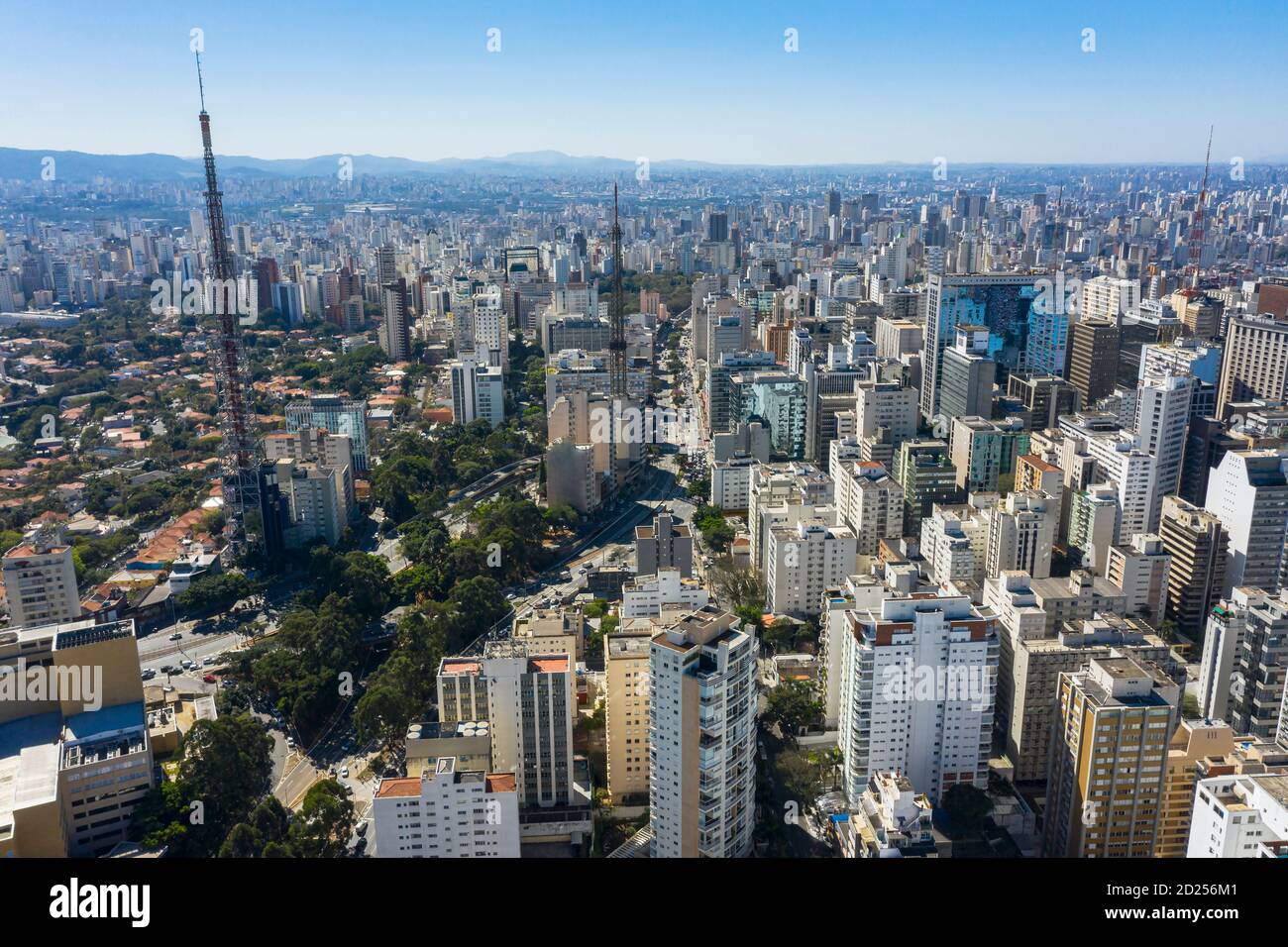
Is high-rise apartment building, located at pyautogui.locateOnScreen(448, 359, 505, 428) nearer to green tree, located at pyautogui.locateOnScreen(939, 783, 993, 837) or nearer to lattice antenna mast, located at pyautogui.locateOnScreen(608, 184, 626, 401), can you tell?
lattice antenna mast, located at pyautogui.locateOnScreen(608, 184, 626, 401)

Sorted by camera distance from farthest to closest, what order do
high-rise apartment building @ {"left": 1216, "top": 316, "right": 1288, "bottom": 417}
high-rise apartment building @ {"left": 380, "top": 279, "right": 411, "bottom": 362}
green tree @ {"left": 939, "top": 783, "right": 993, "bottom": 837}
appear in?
high-rise apartment building @ {"left": 380, "top": 279, "right": 411, "bottom": 362} → high-rise apartment building @ {"left": 1216, "top": 316, "right": 1288, "bottom": 417} → green tree @ {"left": 939, "top": 783, "right": 993, "bottom": 837}

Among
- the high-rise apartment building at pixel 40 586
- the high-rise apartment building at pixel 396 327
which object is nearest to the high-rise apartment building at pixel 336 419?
the high-rise apartment building at pixel 40 586

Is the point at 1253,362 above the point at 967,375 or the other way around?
above

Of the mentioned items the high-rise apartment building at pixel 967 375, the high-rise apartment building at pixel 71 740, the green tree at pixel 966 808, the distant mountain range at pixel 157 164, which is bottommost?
the green tree at pixel 966 808

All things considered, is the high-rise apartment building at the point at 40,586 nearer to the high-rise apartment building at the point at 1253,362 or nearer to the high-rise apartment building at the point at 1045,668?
the high-rise apartment building at the point at 1045,668

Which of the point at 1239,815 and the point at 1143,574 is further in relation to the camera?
the point at 1143,574

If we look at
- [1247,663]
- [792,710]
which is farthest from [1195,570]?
[792,710]

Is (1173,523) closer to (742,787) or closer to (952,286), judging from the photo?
(742,787)

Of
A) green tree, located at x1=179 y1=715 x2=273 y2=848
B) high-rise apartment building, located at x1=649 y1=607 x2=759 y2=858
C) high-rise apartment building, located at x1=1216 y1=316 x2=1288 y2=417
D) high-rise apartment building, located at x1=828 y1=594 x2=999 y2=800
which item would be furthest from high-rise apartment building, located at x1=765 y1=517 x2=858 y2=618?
high-rise apartment building, located at x1=1216 y1=316 x2=1288 y2=417

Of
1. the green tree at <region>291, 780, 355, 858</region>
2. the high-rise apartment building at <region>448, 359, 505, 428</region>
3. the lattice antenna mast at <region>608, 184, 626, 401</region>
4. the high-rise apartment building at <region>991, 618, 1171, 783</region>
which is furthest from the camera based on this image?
the high-rise apartment building at <region>448, 359, 505, 428</region>

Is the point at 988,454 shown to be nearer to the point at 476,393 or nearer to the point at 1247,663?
the point at 1247,663

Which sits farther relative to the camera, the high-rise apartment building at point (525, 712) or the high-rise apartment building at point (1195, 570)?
the high-rise apartment building at point (1195, 570)

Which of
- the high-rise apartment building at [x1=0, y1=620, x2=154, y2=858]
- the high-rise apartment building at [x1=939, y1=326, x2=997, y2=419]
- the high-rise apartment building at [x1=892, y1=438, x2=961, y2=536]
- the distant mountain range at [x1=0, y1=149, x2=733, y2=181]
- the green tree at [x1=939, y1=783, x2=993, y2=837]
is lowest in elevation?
the green tree at [x1=939, y1=783, x2=993, y2=837]
